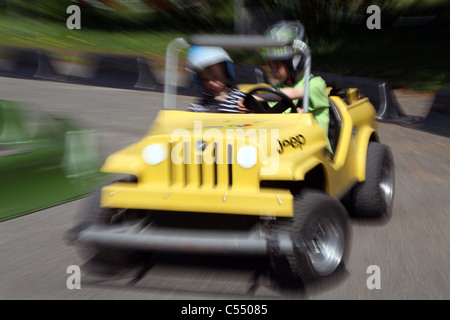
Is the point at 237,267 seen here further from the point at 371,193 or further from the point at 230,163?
the point at 371,193

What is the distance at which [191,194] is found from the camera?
148 inches

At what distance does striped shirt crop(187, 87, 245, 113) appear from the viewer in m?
4.88

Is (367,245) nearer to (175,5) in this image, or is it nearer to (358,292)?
(358,292)

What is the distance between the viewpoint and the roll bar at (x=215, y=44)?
4.65 meters

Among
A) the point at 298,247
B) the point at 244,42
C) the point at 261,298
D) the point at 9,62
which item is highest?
the point at 9,62

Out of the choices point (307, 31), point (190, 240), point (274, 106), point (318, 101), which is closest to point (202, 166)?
point (190, 240)

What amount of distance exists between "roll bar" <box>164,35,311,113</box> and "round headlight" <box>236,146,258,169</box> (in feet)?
3.25

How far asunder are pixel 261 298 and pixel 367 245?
1381 mm

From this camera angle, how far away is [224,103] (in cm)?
489

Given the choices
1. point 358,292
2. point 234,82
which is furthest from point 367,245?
point 234,82

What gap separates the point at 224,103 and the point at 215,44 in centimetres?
46

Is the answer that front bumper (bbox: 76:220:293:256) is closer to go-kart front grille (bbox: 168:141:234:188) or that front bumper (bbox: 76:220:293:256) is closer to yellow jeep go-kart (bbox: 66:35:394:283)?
yellow jeep go-kart (bbox: 66:35:394:283)

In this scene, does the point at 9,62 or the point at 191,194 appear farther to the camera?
the point at 9,62

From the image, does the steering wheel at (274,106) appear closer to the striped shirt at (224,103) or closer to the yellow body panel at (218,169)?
the striped shirt at (224,103)
